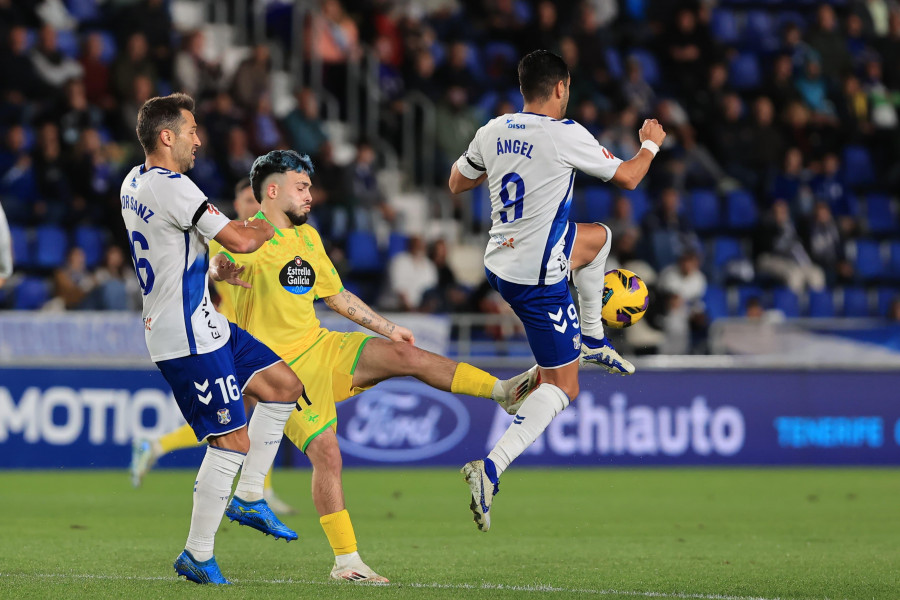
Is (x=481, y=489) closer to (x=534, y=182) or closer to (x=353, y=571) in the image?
(x=353, y=571)

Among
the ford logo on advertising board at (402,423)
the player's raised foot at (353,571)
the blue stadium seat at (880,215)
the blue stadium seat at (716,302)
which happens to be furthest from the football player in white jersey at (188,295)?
the blue stadium seat at (880,215)

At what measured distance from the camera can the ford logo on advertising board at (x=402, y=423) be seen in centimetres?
1466

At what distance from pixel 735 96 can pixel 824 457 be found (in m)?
7.30

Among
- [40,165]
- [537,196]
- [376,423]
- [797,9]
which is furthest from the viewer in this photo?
[797,9]

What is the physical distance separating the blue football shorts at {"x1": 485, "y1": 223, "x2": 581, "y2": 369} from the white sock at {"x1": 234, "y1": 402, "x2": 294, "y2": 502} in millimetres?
1411

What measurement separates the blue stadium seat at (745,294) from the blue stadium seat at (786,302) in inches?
8.3

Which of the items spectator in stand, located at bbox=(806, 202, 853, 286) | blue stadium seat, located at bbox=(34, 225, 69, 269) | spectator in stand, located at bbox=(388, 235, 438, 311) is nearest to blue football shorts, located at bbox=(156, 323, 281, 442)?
spectator in stand, located at bbox=(388, 235, 438, 311)

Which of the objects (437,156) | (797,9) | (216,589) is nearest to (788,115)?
(797,9)

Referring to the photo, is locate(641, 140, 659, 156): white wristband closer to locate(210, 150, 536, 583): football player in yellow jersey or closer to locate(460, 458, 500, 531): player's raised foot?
locate(210, 150, 536, 583): football player in yellow jersey

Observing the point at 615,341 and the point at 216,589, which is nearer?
the point at 216,589

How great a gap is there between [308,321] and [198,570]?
1.78 m

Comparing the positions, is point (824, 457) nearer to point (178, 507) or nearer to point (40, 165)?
point (178, 507)

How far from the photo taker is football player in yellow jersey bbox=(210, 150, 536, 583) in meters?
7.65

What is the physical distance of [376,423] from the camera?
48.6 feet
